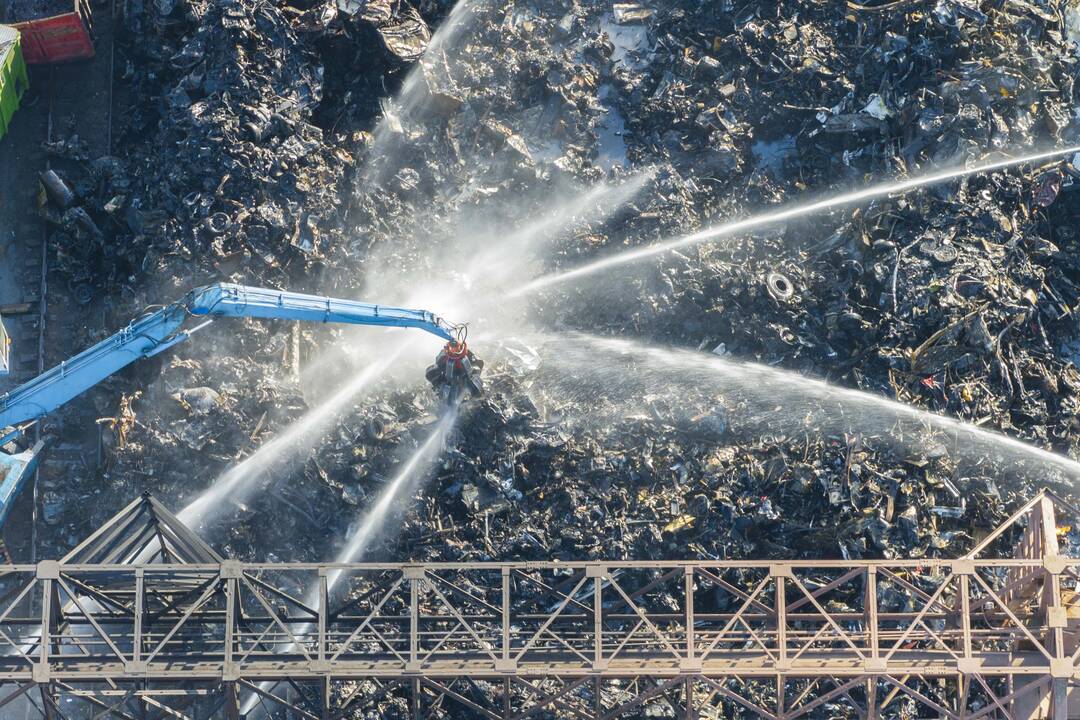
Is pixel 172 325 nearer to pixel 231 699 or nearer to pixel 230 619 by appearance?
pixel 230 619

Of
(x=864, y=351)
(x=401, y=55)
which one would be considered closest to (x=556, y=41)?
(x=401, y=55)

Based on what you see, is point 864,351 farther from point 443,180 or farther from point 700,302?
point 443,180

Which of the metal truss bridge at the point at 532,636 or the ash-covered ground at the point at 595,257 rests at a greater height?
the ash-covered ground at the point at 595,257

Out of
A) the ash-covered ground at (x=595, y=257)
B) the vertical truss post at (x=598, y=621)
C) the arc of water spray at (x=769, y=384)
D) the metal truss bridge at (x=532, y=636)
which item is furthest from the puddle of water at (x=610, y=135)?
the vertical truss post at (x=598, y=621)

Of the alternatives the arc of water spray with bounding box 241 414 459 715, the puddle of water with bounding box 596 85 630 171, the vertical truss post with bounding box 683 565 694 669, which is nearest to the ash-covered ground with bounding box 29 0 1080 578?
the puddle of water with bounding box 596 85 630 171

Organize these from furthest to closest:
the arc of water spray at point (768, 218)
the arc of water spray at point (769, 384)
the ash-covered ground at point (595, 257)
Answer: the arc of water spray at point (768, 218) → the arc of water spray at point (769, 384) → the ash-covered ground at point (595, 257)

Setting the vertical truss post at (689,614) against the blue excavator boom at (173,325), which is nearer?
the vertical truss post at (689,614)

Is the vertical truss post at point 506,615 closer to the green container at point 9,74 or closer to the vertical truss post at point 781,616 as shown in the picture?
the vertical truss post at point 781,616

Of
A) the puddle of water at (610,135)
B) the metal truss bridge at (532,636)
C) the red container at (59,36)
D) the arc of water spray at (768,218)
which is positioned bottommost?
the metal truss bridge at (532,636)

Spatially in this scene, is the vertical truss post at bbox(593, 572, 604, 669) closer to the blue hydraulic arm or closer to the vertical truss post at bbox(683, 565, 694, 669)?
the vertical truss post at bbox(683, 565, 694, 669)
